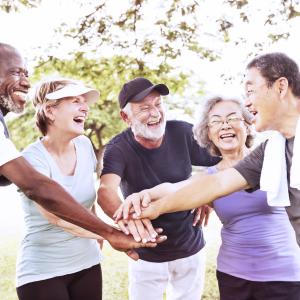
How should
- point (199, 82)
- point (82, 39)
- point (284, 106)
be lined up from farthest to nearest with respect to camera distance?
point (199, 82) → point (82, 39) → point (284, 106)

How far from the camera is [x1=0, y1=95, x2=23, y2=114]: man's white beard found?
275cm

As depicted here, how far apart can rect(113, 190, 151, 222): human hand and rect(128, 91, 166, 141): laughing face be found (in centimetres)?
A: 62

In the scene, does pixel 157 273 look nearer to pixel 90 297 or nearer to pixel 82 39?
pixel 90 297

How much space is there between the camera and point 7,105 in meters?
2.80

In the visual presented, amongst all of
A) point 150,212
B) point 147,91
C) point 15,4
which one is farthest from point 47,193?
point 15,4

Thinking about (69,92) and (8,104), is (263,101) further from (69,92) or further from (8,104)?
(8,104)

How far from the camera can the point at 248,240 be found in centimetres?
307

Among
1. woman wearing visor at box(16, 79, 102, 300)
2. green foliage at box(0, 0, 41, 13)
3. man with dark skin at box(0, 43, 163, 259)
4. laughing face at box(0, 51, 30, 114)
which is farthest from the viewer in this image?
green foliage at box(0, 0, 41, 13)

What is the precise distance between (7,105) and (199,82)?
2065 centimetres

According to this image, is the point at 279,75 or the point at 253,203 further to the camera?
the point at 253,203

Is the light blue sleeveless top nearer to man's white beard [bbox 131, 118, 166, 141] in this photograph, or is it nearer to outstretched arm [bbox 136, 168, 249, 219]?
outstretched arm [bbox 136, 168, 249, 219]

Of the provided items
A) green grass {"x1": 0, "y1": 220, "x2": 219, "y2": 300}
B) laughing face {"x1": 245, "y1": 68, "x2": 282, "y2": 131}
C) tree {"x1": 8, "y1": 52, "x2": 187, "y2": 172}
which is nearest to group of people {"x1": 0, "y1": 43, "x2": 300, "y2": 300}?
laughing face {"x1": 245, "y1": 68, "x2": 282, "y2": 131}

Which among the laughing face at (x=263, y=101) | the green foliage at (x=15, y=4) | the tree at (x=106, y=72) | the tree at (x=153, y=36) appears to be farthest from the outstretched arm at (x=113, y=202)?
the tree at (x=106, y=72)

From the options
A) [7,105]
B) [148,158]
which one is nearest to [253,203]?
[148,158]
